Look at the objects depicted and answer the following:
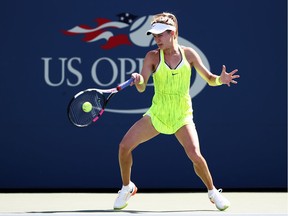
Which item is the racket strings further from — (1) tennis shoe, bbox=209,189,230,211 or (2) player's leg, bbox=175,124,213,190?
(1) tennis shoe, bbox=209,189,230,211

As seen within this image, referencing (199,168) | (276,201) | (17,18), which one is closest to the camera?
(199,168)

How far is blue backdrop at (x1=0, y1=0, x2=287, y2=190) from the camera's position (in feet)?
27.2

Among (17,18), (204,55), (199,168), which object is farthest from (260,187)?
(17,18)

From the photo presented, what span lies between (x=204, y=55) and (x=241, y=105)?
0.54m

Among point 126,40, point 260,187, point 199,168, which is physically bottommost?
point 260,187

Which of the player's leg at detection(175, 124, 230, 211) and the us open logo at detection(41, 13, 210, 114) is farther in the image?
the us open logo at detection(41, 13, 210, 114)

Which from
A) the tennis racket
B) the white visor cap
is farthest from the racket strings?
the white visor cap

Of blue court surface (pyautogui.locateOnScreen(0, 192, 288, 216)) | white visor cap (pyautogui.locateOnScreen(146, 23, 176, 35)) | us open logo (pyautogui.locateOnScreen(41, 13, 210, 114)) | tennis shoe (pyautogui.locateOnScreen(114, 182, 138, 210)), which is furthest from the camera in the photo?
us open logo (pyautogui.locateOnScreen(41, 13, 210, 114))

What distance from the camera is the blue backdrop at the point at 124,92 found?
27.2 ft

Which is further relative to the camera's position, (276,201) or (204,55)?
(204,55)

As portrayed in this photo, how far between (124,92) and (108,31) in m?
0.54

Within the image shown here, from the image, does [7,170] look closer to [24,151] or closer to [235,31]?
[24,151]

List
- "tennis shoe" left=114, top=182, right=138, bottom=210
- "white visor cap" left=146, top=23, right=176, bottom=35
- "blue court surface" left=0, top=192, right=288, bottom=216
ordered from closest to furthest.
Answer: "blue court surface" left=0, top=192, right=288, bottom=216 < "white visor cap" left=146, top=23, right=176, bottom=35 < "tennis shoe" left=114, top=182, right=138, bottom=210

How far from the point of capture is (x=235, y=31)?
329 inches
